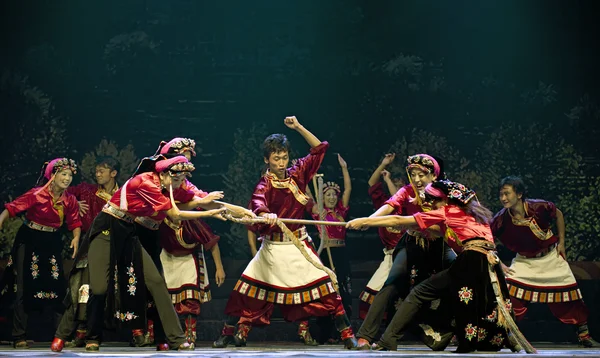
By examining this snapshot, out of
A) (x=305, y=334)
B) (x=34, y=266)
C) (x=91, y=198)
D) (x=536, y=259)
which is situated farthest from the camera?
(x=91, y=198)

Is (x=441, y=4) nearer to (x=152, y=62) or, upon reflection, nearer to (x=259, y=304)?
(x=152, y=62)

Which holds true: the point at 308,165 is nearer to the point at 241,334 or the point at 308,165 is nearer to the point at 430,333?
the point at 241,334

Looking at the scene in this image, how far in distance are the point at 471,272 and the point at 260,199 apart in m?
1.71

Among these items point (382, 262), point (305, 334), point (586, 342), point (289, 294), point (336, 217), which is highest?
point (336, 217)

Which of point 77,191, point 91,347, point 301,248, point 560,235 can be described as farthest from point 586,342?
point 77,191

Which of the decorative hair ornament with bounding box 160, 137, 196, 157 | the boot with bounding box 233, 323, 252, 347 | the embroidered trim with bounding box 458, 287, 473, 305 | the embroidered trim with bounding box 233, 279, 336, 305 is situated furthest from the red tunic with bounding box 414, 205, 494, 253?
the decorative hair ornament with bounding box 160, 137, 196, 157

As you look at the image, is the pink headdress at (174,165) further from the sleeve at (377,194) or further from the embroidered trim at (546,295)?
the embroidered trim at (546,295)

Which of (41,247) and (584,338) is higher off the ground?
(41,247)

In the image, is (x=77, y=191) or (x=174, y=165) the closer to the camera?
(x=174, y=165)

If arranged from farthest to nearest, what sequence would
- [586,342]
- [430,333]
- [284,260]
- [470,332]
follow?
1. [586,342]
2. [284,260]
3. [430,333]
4. [470,332]

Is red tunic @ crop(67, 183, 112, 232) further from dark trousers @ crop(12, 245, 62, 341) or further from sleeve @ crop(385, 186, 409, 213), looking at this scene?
sleeve @ crop(385, 186, 409, 213)

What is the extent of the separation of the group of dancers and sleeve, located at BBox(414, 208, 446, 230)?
1 cm

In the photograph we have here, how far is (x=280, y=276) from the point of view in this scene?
6.35 meters

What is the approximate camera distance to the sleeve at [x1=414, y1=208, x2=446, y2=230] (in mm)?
5395
